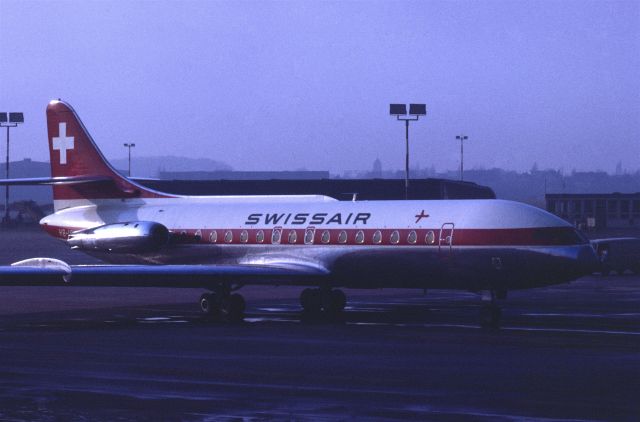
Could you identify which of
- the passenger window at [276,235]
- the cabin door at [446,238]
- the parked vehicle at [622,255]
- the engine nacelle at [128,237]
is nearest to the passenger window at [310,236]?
the passenger window at [276,235]

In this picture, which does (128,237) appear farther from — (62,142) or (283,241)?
(62,142)

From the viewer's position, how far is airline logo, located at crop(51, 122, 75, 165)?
38594mm

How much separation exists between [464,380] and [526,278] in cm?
1075

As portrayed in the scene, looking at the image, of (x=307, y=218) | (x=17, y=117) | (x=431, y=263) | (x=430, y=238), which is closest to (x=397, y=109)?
(x=17, y=117)

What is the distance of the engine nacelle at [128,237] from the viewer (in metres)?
35.2

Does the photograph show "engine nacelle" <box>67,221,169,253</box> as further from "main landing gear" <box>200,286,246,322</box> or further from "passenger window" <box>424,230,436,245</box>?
"passenger window" <box>424,230,436,245</box>

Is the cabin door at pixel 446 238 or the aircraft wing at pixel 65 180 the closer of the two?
the cabin door at pixel 446 238

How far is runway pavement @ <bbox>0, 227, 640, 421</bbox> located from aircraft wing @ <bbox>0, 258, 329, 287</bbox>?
3.41 feet

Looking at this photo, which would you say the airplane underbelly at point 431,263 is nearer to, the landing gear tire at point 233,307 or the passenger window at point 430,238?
the passenger window at point 430,238

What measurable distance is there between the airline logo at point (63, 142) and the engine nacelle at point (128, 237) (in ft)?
11.8

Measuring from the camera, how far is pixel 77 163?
38.5 meters

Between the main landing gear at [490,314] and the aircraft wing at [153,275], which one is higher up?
the aircraft wing at [153,275]

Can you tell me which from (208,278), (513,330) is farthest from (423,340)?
(208,278)

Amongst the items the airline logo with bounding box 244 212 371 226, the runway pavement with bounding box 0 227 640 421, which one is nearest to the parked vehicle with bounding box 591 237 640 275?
the runway pavement with bounding box 0 227 640 421
